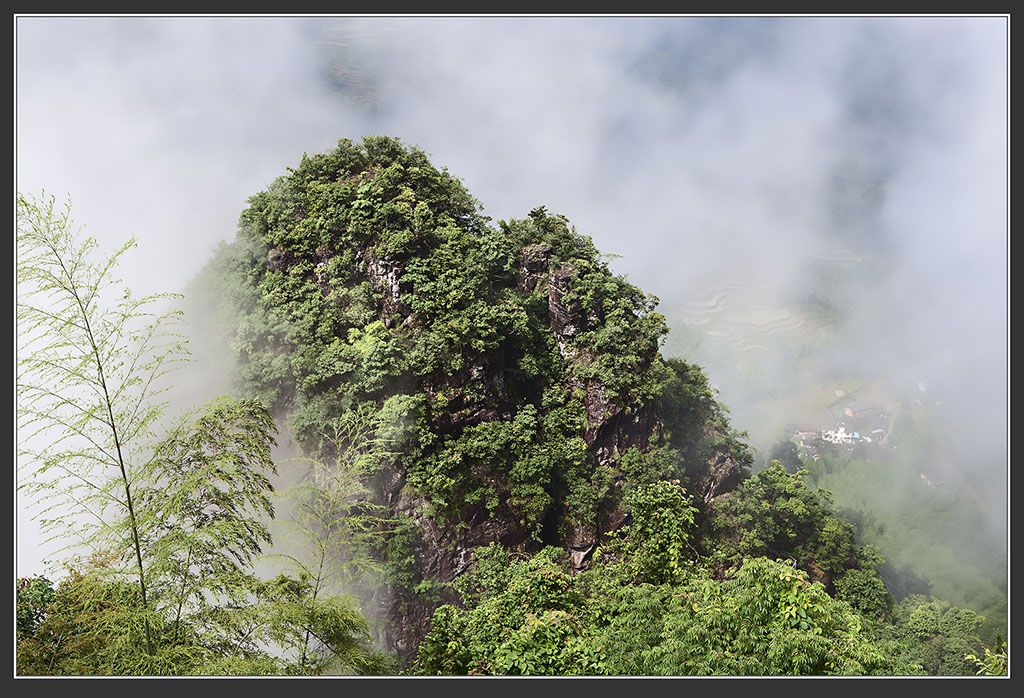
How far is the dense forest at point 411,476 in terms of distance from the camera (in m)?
4.38

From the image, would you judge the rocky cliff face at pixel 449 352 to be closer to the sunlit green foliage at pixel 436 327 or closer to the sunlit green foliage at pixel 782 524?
the sunlit green foliage at pixel 436 327

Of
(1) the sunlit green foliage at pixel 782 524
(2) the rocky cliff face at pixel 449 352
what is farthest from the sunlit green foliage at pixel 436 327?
(1) the sunlit green foliage at pixel 782 524

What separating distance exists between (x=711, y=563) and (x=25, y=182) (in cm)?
773

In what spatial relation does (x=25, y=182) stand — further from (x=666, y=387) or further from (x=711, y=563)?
(x=711, y=563)

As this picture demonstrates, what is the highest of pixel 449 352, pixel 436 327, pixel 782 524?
pixel 436 327

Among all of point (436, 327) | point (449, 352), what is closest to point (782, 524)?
point (449, 352)

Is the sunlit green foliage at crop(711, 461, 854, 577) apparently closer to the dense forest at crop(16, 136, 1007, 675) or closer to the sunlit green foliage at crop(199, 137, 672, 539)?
the dense forest at crop(16, 136, 1007, 675)

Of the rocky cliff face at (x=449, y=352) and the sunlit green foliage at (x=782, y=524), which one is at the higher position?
the rocky cliff face at (x=449, y=352)

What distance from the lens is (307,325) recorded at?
6695 mm

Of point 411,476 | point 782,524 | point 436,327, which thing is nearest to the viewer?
point 411,476

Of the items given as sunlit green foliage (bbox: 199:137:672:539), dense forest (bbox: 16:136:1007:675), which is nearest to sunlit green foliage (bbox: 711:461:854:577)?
dense forest (bbox: 16:136:1007:675)

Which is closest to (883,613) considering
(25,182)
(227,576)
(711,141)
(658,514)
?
(658,514)

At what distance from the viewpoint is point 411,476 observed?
6.49m

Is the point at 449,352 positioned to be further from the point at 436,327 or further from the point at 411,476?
the point at 411,476
